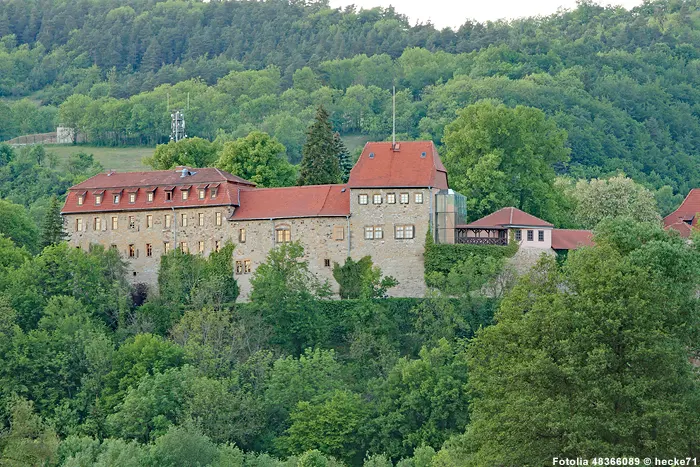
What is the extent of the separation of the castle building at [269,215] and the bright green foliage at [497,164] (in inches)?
167

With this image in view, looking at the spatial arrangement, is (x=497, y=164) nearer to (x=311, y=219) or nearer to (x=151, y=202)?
(x=311, y=219)

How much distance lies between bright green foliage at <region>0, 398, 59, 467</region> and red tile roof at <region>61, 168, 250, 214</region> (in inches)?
823

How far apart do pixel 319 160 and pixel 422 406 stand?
2332 cm

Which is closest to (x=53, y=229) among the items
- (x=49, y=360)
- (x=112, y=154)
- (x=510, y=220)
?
(x=49, y=360)

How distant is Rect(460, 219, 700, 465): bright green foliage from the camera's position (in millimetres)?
53625

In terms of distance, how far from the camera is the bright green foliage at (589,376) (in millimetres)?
53625

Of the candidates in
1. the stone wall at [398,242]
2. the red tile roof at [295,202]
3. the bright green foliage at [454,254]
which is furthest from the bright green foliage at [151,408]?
the bright green foliage at [454,254]

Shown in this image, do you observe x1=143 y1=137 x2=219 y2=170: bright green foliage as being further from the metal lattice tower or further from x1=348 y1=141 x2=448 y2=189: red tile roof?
x1=348 y1=141 x2=448 y2=189: red tile roof

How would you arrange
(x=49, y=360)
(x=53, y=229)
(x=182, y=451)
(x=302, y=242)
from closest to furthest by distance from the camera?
(x=182, y=451) → (x=49, y=360) → (x=302, y=242) → (x=53, y=229)

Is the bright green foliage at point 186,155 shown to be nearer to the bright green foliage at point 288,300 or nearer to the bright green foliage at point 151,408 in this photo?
the bright green foliage at point 288,300

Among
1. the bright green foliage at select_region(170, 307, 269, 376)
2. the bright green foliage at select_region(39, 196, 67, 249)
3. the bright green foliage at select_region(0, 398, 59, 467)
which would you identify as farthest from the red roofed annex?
the bright green foliage at select_region(0, 398, 59, 467)

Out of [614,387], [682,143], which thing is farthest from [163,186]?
[682,143]

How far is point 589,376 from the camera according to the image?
54.3 m

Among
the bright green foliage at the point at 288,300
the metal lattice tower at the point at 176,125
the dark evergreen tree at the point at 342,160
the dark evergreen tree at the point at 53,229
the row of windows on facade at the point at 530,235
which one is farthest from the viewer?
the metal lattice tower at the point at 176,125
